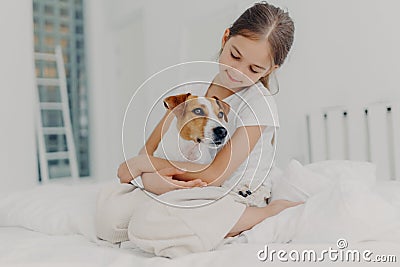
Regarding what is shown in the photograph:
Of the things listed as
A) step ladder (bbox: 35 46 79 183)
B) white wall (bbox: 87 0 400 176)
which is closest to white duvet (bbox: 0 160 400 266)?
white wall (bbox: 87 0 400 176)

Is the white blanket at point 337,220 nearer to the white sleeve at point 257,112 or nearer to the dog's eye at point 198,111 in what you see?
the white sleeve at point 257,112

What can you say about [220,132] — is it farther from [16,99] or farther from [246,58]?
[16,99]

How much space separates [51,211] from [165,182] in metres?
0.54

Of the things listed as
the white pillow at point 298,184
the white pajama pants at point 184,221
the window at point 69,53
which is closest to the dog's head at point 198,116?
the white pajama pants at point 184,221

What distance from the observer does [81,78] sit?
443cm

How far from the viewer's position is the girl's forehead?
40.1 inches

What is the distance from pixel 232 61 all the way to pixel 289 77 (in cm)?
155

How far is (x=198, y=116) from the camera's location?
2.93ft

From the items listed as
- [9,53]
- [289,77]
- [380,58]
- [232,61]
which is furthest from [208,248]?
[9,53]

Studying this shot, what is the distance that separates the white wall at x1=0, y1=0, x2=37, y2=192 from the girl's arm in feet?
9.20

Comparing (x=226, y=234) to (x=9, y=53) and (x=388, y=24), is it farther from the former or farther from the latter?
(x=9, y=53)

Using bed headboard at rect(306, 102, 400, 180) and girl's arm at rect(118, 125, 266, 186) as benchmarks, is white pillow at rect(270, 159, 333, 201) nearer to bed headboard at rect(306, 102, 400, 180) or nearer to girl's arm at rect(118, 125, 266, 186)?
girl's arm at rect(118, 125, 266, 186)

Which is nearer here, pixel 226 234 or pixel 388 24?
pixel 226 234

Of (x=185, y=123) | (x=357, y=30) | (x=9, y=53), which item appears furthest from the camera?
(x=9, y=53)
